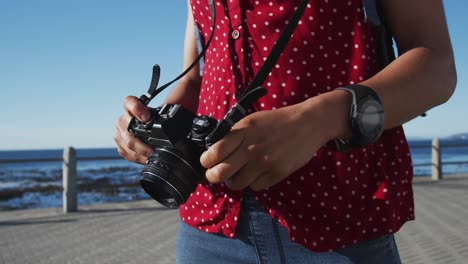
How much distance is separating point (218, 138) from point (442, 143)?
1241 cm

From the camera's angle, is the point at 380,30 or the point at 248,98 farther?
the point at 380,30

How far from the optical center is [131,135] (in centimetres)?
116

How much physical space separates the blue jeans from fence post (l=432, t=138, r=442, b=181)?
38.5ft

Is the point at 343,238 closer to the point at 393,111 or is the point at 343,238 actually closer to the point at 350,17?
the point at 393,111

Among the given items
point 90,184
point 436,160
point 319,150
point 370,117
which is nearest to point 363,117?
point 370,117

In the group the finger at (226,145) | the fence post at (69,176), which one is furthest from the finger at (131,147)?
the fence post at (69,176)

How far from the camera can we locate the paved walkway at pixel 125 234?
5859 mm

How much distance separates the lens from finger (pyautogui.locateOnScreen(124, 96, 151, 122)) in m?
1.09

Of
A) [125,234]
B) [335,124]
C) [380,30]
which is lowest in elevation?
[125,234]

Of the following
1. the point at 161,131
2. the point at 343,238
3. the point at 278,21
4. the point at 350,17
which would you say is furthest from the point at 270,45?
the point at 343,238

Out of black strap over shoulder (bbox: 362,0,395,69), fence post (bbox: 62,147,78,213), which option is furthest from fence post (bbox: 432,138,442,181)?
black strap over shoulder (bbox: 362,0,395,69)

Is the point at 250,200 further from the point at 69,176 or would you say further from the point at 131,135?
the point at 69,176

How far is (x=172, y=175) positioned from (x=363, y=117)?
361mm

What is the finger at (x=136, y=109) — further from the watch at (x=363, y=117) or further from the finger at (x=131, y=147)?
the watch at (x=363, y=117)
